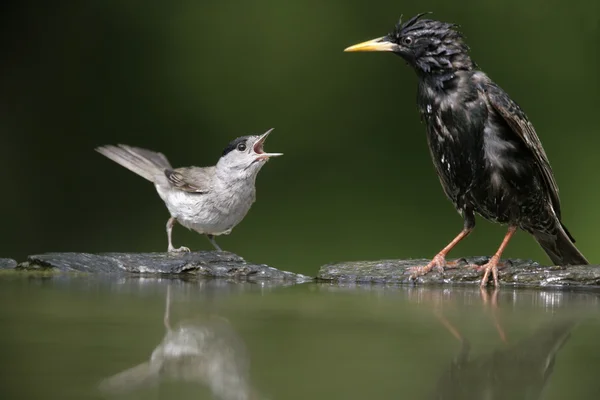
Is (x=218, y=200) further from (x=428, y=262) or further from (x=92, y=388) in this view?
(x=92, y=388)

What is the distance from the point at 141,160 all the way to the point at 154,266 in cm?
118

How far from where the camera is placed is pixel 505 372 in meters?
1.68

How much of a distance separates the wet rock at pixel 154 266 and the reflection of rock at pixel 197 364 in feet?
4.58

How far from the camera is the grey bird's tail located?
4.49m

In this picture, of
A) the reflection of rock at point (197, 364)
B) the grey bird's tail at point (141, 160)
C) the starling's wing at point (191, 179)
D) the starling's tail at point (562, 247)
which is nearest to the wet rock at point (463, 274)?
the starling's tail at point (562, 247)

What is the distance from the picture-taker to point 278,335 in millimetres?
2031

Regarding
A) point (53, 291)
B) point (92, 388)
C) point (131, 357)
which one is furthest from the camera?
point (53, 291)

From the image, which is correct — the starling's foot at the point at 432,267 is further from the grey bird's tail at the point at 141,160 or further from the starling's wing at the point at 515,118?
the grey bird's tail at the point at 141,160

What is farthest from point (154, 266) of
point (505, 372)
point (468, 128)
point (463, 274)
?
point (505, 372)

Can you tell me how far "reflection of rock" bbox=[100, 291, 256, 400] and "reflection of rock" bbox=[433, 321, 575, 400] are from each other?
1.24ft

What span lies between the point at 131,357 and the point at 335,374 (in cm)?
41

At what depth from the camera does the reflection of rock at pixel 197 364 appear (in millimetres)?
1462

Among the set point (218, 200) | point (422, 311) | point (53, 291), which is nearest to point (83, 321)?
point (53, 291)

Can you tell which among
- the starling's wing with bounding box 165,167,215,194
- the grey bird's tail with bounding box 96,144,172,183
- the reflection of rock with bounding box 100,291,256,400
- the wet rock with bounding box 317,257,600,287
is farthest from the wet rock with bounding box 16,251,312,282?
the reflection of rock with bounding box 100,291,256,400
